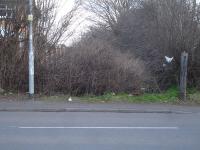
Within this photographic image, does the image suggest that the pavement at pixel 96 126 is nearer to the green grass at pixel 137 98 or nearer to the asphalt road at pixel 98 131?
the asphalt road at pixel 98 131

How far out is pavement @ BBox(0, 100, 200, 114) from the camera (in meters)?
15.7

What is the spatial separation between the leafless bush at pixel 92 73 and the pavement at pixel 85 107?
2254 millimetres

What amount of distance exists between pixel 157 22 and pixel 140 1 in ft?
37.5

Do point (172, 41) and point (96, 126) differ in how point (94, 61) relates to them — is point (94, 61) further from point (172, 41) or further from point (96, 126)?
point (96, 126)

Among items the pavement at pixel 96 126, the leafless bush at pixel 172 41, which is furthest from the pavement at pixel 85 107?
the leafless bush at pixel 172 41

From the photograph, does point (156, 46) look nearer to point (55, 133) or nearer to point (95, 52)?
point (95, 52)

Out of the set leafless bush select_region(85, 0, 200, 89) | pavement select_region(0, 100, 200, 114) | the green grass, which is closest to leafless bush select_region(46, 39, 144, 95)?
the green grass

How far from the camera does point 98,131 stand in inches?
433

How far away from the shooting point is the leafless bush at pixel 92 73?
19609 millimetres

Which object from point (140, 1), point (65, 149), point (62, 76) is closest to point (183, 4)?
point (62, 76)

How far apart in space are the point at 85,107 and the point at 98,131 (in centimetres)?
525

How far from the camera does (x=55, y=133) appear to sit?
10586 mm

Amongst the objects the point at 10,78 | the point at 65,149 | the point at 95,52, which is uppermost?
the point at 95,52

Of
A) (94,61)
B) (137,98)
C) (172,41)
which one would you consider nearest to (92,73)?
(94,61)
